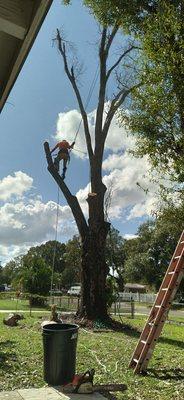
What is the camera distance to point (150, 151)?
11.8m

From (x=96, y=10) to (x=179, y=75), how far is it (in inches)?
186

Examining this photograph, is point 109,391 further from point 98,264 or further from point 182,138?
point 98,264

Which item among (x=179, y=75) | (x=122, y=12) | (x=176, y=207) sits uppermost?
(x=122, y=12)

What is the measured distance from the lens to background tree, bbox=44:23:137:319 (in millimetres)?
18031

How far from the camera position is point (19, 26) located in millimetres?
3562

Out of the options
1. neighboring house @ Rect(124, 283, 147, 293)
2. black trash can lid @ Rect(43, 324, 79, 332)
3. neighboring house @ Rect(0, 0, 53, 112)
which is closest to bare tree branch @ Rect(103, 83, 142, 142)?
black trash can lid @ Rect(43, 324, 79, 332)

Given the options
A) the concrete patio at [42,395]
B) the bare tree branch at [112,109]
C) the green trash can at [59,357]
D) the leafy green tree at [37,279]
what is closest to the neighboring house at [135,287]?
the leafy green tree at [37,279]

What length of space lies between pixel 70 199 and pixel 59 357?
12336 millimetres

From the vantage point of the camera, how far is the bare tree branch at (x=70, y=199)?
18.7 meters

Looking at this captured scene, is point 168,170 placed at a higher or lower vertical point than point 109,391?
higher

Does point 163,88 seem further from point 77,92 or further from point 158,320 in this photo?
point 77,92

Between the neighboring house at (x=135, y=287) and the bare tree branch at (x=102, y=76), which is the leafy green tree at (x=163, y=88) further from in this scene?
the neighboring house at (x=135, y=287)

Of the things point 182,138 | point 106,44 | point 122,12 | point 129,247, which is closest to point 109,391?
point 182,138

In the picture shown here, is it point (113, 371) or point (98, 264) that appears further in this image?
point (98, 264)
